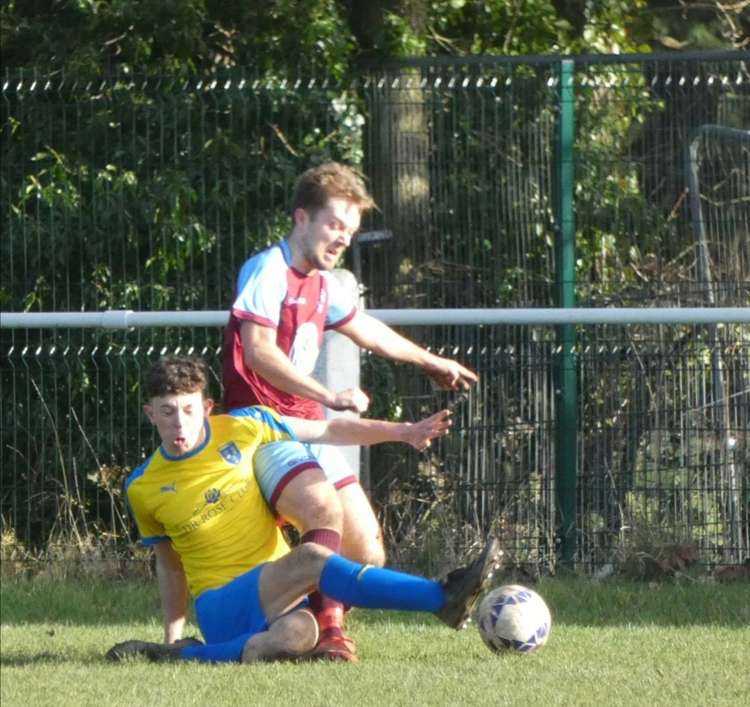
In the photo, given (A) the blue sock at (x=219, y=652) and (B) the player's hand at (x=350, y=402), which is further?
(A) the blue sock at (x=219, y=652)

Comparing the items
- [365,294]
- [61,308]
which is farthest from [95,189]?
[365,294]

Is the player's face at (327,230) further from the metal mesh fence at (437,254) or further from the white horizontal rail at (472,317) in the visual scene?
the metal mesh fence at (437,254)

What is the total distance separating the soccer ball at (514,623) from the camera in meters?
5.71

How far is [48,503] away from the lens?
865 cm

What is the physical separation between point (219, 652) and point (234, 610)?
0.54ft

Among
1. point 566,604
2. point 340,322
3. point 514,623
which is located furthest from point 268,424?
point 566,604

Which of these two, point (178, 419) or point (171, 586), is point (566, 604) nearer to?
point (171, 586)

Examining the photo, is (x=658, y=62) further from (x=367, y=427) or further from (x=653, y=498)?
(x=367, y=427)

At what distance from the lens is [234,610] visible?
585 cm

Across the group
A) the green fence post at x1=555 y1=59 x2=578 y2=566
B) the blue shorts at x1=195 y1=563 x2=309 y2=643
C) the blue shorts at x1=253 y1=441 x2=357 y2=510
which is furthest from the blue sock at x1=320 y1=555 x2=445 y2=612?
the green fence post at x1=555 y1=59 x2=578 y2=566

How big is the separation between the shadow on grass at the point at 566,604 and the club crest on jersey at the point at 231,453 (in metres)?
1.26

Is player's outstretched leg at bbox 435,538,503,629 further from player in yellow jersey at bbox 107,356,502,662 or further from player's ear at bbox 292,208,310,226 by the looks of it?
player's ear at bbox 292,208,310,226

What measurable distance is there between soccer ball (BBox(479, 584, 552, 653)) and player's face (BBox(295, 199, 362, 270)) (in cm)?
144

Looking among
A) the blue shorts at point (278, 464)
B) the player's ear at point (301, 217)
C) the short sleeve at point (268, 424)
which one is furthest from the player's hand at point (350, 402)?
the player's ear at point (301, 217)
